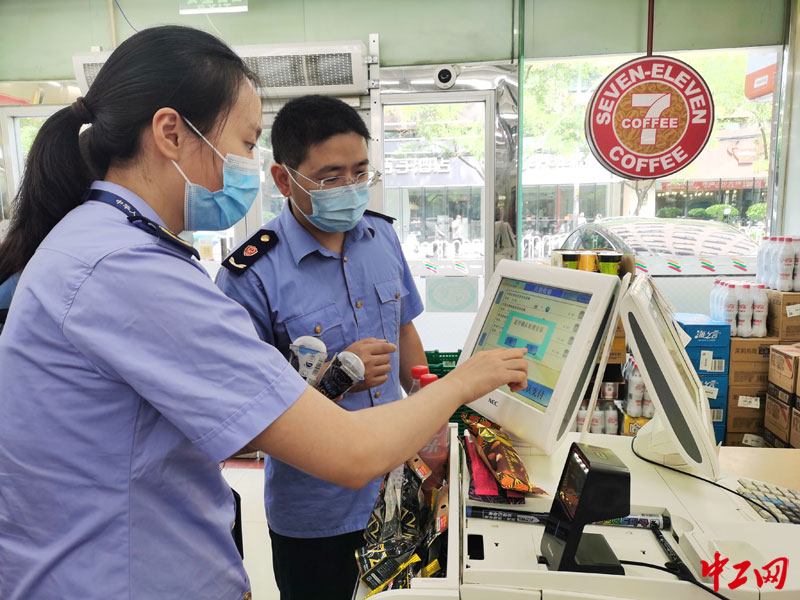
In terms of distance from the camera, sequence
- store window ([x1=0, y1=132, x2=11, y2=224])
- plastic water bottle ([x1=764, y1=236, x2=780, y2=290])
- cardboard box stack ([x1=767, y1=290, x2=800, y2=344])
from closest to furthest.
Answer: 1. cardboard box stack ([x1=767, y1=290, x2=800, y2=344])
2. plastic water bottle ([x1=764, y1=236, x2=780, y2=290])
3. store window ([x1=0, y1=132, x2=11, y2=224])

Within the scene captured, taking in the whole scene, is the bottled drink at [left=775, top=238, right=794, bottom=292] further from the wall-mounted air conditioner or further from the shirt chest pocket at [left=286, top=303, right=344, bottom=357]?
the shirt chest pocket at [left=286, top=303, right=344, bottom=357]

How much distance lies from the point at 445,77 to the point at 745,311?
2351 mm

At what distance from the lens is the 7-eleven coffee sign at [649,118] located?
3.36 meters

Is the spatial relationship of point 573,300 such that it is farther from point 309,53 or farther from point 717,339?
point 309,53

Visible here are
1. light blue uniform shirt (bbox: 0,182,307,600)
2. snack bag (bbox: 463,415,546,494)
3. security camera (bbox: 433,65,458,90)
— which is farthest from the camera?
security camera (bbox: 433,65,458,90)

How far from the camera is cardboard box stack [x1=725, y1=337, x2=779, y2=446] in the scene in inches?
124

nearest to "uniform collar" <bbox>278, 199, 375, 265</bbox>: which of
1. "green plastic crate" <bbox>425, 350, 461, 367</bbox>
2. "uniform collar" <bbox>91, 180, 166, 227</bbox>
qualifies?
"uniform collar" <bbox>91, 180, 166, 227</bbox>

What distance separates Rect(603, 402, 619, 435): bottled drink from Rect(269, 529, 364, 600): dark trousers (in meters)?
1.81

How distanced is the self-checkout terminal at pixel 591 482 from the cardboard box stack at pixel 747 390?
223 cm

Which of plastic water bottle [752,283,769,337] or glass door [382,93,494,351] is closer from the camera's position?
plastic water bottle [752,283,769,337]

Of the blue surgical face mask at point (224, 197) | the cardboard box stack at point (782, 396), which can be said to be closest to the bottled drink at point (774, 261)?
the cardboard box stack at point (782, 396)

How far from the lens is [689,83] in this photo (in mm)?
3346

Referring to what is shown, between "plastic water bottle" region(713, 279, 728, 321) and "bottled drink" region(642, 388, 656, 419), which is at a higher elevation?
"plastic water bottle" region(713, 279, 728, 321)

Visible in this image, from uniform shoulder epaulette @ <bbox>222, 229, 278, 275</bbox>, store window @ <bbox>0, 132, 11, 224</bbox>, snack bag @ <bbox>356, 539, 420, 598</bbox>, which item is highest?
store window @ <bbox>0, 132, 11, 224</bbox>
